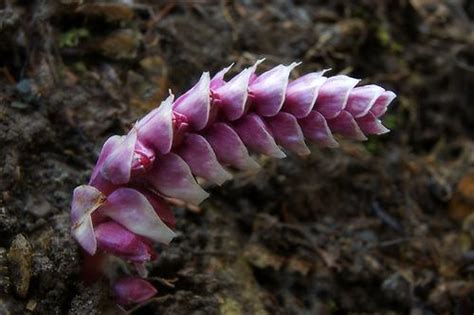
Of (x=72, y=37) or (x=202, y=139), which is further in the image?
(x=72, y=37)

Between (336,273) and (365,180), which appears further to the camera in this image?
(365,180)

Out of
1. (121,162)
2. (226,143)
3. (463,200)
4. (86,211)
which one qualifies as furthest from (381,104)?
(463,200)

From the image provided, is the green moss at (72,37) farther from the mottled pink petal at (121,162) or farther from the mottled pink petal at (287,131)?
the mottled pink petal at (287,131)

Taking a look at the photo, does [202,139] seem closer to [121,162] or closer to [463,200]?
[121,162]

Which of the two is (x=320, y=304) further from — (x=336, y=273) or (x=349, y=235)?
(x=349, y=235)

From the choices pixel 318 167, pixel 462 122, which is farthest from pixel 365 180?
pixel 462 122

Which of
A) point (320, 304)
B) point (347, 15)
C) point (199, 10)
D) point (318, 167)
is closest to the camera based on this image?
point (320, 304)

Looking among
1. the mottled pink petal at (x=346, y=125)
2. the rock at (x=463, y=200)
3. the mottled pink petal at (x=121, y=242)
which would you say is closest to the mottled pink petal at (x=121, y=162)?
the mottled pink petal at (x=121, y=242)
